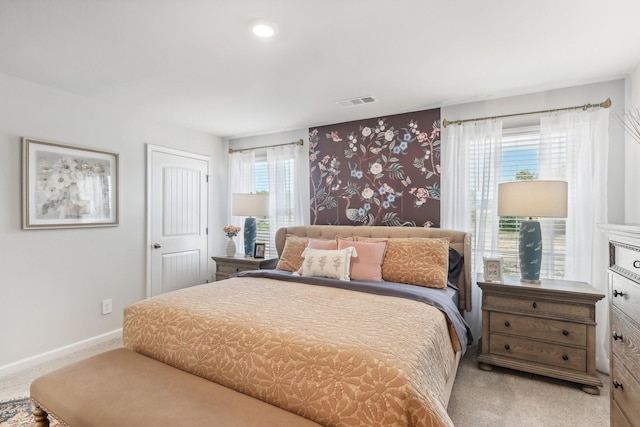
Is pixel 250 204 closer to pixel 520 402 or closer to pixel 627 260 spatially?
pixel 520 402

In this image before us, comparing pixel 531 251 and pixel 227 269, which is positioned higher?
pixel 531 251

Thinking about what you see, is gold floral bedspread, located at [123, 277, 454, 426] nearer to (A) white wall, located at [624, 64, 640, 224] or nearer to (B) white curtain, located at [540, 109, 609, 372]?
(B) white curtain, located at [540, 109, 609, 372]

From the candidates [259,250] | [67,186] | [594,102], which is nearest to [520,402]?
[594,102]

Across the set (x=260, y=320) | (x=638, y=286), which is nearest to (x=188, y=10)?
(x=260, y=320)

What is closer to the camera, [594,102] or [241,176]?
[594,102]

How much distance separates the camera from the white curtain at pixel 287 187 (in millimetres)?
4000

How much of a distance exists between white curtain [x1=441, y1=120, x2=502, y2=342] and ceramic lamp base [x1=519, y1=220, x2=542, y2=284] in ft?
1.21

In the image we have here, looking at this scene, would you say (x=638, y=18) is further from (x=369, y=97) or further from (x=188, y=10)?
(x=188, y=10)

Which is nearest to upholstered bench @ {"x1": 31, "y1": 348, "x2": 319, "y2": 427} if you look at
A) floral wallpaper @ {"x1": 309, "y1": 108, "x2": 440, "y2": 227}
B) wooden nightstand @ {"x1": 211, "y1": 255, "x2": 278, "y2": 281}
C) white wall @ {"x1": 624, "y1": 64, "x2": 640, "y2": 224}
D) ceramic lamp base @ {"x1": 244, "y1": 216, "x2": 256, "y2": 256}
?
wooden nightstand @ {"x1": 211, "y1": 255, "x2": 278, "y2": 281}

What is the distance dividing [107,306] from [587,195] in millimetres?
4552

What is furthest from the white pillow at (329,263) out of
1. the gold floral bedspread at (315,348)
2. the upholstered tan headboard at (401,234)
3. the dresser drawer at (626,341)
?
the dresser drawer at (626,341)

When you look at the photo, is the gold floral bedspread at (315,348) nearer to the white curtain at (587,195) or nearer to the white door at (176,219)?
the white curtain at (587,195)

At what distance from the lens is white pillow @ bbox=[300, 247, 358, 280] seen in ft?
8.68

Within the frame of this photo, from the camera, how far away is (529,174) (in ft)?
9.27
